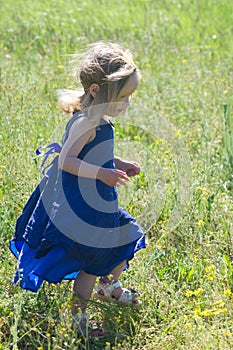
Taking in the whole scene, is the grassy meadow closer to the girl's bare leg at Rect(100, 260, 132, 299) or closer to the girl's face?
the girl's bare leg at Rect(100, 260, 132, 299)

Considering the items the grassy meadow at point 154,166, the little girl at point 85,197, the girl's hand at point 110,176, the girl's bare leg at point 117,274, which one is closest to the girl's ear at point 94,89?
the little girl at point 85,197

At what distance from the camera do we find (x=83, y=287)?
10.7 ft

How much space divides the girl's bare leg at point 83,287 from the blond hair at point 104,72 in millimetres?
727

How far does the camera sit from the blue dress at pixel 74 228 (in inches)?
124

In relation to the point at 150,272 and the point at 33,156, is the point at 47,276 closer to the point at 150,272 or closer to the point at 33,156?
the point at 150,272

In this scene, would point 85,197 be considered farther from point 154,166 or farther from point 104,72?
point 154,166

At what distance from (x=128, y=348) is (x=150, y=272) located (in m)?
0.54

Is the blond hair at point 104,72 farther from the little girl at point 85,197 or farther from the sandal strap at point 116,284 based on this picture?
the sandal strap at point 116,284

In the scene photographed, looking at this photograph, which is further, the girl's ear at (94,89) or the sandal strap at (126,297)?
the sandal strap at (126,297)

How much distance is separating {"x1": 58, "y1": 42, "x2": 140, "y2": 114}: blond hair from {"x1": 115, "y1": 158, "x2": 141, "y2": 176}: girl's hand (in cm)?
33

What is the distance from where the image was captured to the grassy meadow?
3.16 meters

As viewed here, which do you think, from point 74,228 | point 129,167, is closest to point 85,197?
point 74,228

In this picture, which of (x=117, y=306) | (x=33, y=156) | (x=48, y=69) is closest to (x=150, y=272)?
(x=117, y=306)

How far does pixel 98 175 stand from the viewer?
3082 millimetres
